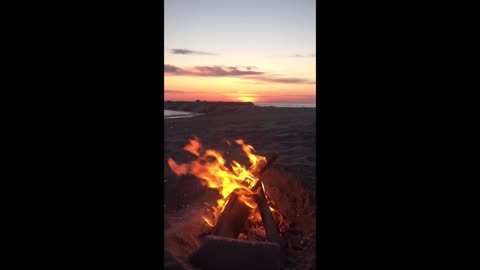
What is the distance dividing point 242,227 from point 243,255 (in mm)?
1002

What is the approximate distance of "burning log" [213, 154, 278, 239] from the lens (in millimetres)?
4809

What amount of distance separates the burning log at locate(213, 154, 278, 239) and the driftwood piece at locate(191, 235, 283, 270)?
54 cm

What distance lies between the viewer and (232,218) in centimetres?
494

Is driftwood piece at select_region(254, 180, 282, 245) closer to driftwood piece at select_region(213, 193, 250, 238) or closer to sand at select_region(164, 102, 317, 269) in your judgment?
driftwood piece at select_region(213, 193, 250, 238)

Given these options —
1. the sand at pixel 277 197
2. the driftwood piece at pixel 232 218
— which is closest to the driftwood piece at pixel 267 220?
the driftwood piece at pixel 232 218

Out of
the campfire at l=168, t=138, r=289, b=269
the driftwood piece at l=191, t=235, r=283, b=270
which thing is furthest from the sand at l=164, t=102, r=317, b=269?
the driftwood piece at l=191, t=235, r=283, b=270

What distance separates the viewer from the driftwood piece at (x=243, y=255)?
4102mm

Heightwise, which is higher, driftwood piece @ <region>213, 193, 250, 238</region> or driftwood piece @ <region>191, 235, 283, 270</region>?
driftwood piece @ <region>213, 193, 250, 238</region>
